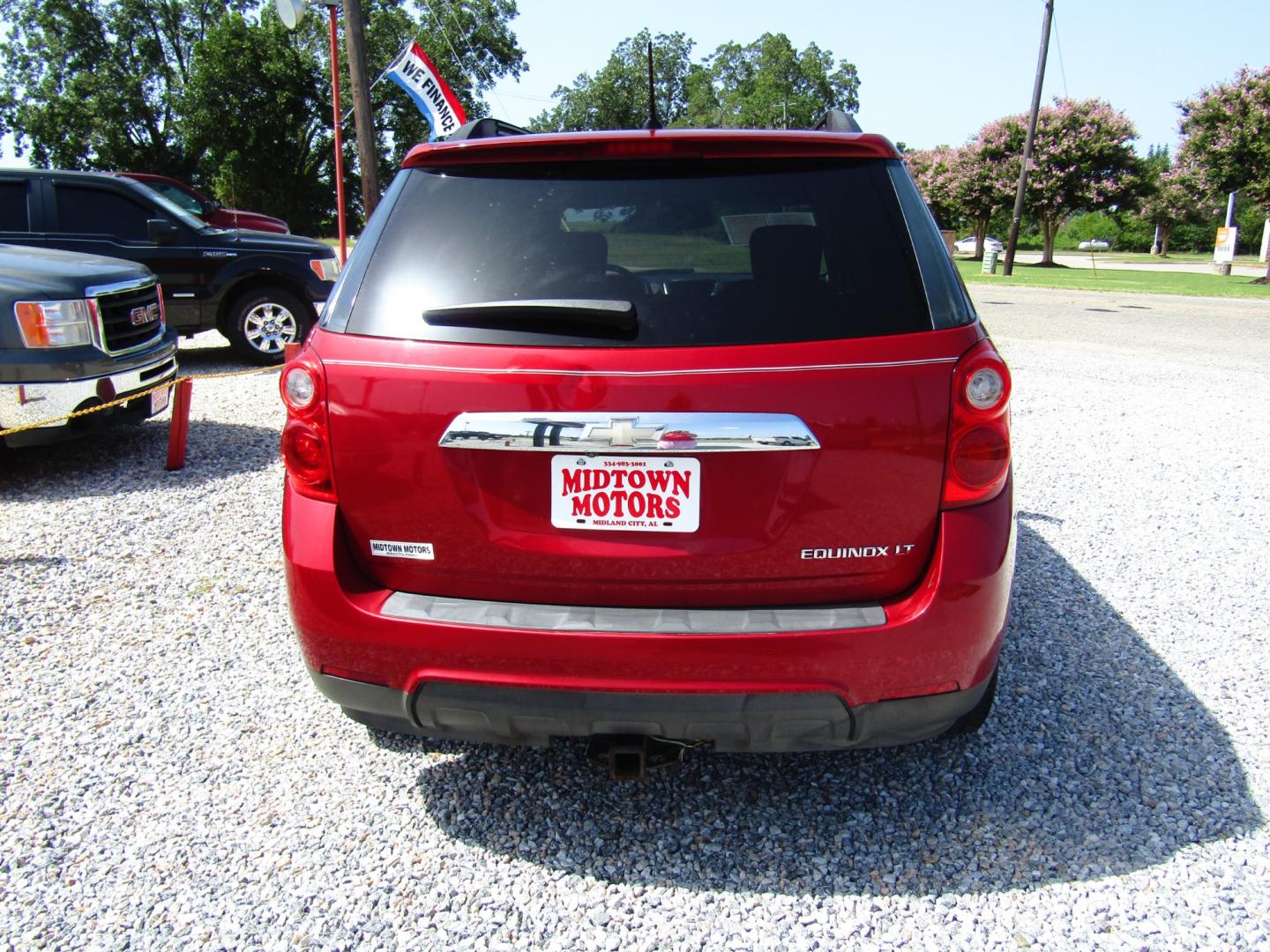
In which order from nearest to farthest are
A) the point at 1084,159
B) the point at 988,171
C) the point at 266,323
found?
the point at 266,323
the point at 1084,159
the point at 988,171

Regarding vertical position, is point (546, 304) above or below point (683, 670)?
above

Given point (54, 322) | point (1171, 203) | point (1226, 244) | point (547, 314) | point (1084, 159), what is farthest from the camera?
point (1171, 203)

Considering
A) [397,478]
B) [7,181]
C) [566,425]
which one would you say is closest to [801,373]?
[566,425]

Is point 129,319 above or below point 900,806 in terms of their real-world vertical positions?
above

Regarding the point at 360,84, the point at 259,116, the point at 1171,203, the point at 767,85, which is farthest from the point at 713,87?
the point at 360,84

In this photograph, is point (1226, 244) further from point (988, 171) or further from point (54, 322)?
point (54, 322)

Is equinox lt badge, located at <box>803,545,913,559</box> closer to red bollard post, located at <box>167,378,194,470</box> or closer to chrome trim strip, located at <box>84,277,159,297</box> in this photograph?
red bollard post, located at <box>167,378,194,470</box>

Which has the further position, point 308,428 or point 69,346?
point 69,346

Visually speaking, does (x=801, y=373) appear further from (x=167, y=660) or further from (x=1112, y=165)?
(x=1112, y=165)

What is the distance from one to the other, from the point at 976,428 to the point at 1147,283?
2809 cm

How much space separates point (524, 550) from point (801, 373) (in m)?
0.74

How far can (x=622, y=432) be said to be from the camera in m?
1.99

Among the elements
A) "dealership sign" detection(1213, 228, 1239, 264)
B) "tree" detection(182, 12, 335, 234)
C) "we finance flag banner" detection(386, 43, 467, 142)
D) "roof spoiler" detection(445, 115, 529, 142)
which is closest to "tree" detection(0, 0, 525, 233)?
Result: "tree" detection(182, 12, 335, 234)

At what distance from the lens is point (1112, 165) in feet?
135
